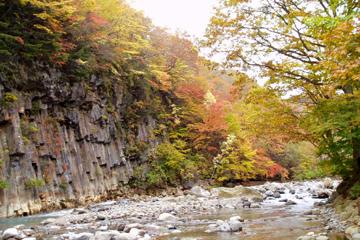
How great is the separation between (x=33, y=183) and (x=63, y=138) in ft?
12.0

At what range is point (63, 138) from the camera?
57.5 feet

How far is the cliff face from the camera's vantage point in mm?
14117

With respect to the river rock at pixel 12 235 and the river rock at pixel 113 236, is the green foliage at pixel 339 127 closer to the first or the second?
the river rock at pixel 113 236

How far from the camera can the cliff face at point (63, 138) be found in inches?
556

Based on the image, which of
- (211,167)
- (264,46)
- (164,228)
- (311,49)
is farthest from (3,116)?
(211,167)

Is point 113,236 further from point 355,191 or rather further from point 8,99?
point 8,99

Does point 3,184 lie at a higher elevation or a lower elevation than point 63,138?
lower

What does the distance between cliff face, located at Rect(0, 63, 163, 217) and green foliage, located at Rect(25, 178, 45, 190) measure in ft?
0.12

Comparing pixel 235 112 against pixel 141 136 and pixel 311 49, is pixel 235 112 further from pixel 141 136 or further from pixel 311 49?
pixel 311 49

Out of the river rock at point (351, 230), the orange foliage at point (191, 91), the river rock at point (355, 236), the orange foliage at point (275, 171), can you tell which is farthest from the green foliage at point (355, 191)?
the orange foliage at point (275, 171)

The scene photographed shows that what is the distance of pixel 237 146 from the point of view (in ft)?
88.7

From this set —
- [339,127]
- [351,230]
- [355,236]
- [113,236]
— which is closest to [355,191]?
[339,127]

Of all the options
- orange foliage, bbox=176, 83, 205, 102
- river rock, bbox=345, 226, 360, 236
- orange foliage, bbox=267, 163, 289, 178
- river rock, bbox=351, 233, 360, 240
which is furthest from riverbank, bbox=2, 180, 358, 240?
orange foliage, bbox=267, 163, 289, 178

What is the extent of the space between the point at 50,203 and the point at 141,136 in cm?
955
